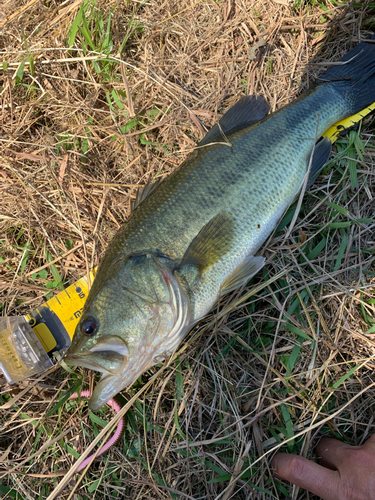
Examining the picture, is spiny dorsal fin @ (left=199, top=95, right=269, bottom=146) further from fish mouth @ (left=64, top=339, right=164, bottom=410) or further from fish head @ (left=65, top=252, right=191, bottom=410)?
fish mouth @ (left=64, top=339, right=164, bottom=410)

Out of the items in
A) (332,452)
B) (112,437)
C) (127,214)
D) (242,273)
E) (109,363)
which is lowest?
(332,452)

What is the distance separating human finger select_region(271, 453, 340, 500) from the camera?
2045mm

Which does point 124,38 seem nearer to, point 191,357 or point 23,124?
point 23,124

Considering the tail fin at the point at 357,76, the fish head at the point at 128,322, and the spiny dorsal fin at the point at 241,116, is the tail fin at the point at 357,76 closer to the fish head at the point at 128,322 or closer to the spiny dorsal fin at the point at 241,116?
the spiny dorsal fin at the point at 241,116

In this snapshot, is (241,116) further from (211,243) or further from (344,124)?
(211,243)

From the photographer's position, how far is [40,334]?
254 centimetres

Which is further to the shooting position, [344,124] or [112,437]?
[344,124]

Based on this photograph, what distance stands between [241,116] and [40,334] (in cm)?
243

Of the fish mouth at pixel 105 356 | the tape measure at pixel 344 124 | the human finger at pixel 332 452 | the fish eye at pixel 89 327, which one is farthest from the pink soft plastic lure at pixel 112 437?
the tape measure at pixel 344 124

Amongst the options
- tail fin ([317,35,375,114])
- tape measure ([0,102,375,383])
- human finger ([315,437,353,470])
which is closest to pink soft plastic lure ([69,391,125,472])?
tape measure ([0,102,375,383])

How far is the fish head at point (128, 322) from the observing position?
1882 millimetres

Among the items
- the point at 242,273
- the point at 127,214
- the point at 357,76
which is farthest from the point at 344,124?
the point at 127,214

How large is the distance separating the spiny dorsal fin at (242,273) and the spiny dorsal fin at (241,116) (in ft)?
3.38

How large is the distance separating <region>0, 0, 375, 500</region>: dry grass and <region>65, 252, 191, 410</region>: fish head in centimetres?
52
